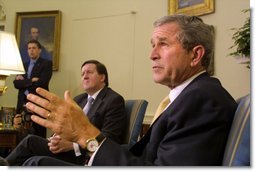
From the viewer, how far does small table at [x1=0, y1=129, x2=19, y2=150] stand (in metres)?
1.97

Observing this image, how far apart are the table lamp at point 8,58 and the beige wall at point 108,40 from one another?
28 centimetres

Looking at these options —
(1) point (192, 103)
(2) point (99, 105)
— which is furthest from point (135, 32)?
(1) point (192, 103)

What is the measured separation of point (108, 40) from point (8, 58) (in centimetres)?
74

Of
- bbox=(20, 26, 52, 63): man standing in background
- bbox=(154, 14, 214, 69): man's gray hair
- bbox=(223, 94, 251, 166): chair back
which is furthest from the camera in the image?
bbox=(20, 26, 52, 63): man standing in background

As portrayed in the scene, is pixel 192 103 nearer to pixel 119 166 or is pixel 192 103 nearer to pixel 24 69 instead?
pixel 119 166

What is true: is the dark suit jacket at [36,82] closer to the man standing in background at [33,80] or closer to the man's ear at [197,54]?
the man standing in background at [33,80]

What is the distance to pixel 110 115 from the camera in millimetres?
1979

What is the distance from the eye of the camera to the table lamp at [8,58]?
174 centimetres

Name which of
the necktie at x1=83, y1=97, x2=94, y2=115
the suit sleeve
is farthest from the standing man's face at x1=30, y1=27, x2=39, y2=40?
the suit sleeve

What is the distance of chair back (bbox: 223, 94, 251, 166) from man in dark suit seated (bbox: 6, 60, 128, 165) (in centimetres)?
85

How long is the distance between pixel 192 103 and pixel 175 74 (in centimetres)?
22

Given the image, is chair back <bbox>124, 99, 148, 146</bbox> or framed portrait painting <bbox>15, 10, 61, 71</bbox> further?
framed portrait painting <bbox>15, 10, 61, 71</bbox>

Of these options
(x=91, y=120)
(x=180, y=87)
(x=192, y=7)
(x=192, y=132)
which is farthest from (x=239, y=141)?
(x=192, y=7)

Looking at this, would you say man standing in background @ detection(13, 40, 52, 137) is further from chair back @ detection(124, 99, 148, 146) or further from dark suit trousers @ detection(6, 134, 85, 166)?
chair back @ detection(124, 99, 148, 146)
